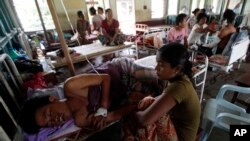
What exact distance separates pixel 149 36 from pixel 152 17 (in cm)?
487

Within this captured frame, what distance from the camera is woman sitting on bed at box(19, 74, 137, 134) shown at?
1.19m

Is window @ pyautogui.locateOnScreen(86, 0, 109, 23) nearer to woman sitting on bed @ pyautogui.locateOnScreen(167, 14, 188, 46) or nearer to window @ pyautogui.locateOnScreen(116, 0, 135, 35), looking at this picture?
window @ pyautogui.locateOnScreen(116, 0, 135, 35)

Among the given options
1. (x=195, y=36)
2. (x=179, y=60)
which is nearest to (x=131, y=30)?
(x=195, y=36)

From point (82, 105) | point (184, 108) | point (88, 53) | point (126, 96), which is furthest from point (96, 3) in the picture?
point (184, 108)

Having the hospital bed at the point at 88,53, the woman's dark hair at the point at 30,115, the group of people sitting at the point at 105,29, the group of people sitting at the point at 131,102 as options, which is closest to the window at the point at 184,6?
the group of people sitting at the point at 105,29

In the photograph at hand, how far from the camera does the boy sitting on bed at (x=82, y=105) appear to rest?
47.1 inches

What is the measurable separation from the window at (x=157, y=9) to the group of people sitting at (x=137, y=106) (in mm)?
6809

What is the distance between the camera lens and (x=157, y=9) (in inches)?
309

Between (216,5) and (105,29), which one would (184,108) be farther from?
(216,5)

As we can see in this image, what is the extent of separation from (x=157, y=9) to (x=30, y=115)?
7827 mm

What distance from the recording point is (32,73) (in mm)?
2047

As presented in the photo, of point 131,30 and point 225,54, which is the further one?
point 131,30

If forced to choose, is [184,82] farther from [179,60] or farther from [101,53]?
[101,53]

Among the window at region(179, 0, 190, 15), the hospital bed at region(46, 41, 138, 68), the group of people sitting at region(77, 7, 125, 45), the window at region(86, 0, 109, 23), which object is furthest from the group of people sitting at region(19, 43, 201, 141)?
the window at region(179, 0, 190, 15)
